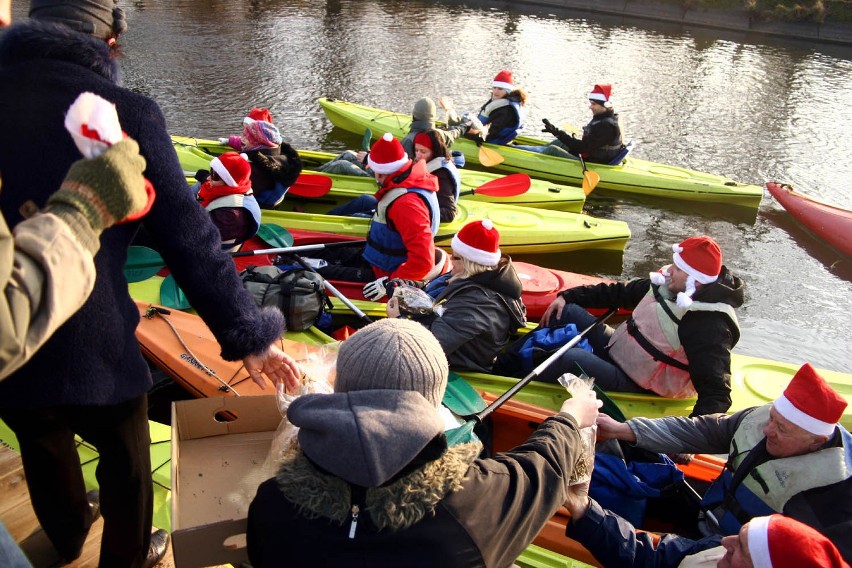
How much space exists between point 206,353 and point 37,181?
94.9 inches

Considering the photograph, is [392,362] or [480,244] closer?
[392,362]

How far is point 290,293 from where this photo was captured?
416cm

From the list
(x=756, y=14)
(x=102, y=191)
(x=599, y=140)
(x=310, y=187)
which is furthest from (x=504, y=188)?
(x=756, y=14)

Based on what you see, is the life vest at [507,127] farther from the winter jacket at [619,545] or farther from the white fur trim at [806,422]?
the winter jacket at [619,545]

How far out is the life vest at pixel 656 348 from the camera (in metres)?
3.69

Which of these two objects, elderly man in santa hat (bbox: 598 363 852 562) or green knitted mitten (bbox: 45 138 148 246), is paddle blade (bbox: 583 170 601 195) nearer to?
elderly man in santa hat (bbox: 598 363 852 562)

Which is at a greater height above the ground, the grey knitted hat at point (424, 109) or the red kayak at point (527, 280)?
the grey knitted hat at point (424, 109)

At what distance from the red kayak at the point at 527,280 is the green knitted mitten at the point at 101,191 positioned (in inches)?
140

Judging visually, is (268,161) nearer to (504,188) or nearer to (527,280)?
(527,280)

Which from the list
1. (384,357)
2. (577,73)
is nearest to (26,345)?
(384,357)

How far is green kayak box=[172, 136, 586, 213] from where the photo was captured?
696cm

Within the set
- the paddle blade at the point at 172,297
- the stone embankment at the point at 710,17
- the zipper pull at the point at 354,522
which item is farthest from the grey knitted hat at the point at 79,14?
the stone embankment at the point at 710,17

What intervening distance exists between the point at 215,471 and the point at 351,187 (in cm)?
504

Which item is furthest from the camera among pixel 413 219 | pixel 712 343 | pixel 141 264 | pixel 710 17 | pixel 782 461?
pixel 710 17
